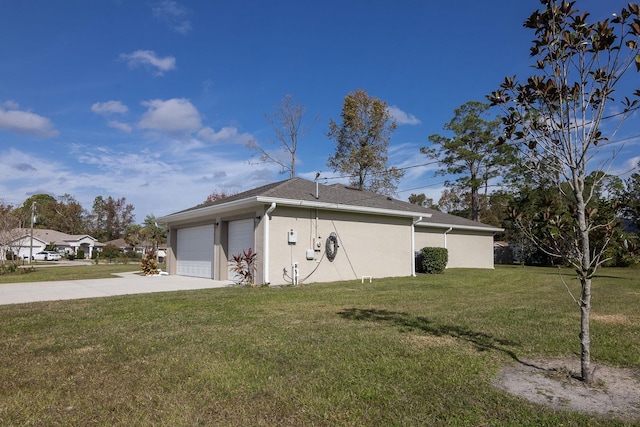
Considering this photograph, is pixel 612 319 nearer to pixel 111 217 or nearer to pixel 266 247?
pixel 266 247

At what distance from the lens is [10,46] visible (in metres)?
11.1

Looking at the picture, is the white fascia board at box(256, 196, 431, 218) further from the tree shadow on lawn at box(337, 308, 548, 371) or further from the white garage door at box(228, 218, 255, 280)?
the tree shadow on lawn at box(337, 308, 548, 371)

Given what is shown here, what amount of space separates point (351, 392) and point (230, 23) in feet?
39.6

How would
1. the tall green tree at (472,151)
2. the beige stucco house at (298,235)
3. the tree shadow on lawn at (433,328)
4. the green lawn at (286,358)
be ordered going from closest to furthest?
the green lawn at (286,358) < the tree shadow on lawn at (433,328) < the beige stucco house at (298,235) < the tall green tree at (472,151)

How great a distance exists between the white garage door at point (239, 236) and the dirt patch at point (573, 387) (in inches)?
373

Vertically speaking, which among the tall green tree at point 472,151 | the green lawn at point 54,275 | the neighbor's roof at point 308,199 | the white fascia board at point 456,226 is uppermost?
the tall green tree at point 472,151

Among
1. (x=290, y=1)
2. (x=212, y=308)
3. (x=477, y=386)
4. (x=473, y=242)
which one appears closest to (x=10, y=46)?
(x=290, y=1)

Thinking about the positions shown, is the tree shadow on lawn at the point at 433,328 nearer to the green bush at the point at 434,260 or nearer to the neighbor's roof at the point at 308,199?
the neighbor's roof at the point at 308,199

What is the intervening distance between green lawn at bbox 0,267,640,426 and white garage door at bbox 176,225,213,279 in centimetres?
670

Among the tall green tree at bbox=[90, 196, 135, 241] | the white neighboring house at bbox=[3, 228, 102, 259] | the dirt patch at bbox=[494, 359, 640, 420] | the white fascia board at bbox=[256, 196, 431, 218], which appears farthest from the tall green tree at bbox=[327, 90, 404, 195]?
the tall green tree at bbox=[90, 196, 135, 241]

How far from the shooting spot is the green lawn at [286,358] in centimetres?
302

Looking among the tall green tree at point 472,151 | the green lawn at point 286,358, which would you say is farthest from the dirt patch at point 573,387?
the tall green tree at point 472,151

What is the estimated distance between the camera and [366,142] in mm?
30734

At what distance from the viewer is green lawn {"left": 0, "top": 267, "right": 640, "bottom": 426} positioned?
3.02 meters
